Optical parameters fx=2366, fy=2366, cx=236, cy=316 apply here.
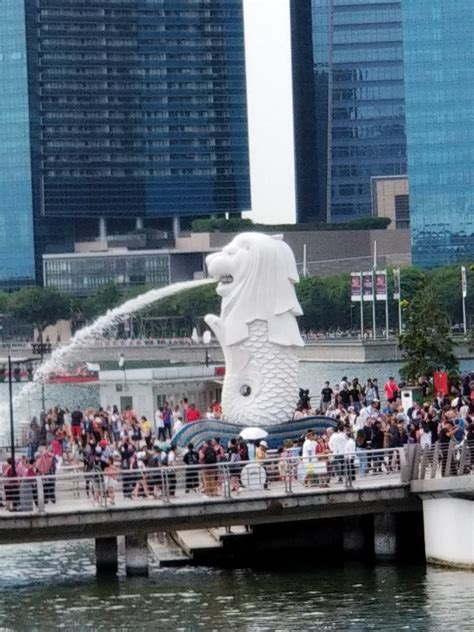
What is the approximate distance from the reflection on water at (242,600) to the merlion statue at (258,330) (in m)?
6.49

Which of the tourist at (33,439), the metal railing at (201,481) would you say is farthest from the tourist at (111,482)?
the tourist at (33,439)

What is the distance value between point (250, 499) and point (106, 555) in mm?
3080

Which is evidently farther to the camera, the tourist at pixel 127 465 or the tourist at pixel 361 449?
the tourist at pixel 361 449

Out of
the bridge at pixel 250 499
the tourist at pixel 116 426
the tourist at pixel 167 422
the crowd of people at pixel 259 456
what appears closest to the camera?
the bridge at pixel 250 499

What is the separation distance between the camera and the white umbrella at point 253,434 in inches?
1697

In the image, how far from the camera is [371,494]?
38812mm

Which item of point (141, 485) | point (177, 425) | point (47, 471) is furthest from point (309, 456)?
point (177, 425)

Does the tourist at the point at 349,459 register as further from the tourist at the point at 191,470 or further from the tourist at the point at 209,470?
the tourist at the point at 191,470

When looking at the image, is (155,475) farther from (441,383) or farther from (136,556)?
(441,383)

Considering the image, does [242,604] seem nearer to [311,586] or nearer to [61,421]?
[311,586]

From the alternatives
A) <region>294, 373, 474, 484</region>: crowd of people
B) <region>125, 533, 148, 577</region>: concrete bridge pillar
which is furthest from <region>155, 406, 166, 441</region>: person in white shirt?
<region>125, 533, 148, 577</region>: concrete bridge pillar

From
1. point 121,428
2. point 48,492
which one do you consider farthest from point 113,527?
point 121,428

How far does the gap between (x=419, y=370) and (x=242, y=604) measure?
99.8ft

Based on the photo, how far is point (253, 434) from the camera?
43.3 m
